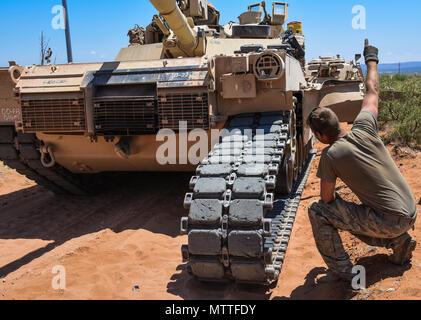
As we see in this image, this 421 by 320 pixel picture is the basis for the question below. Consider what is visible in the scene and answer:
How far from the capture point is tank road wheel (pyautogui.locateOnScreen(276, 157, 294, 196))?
18.2 feet

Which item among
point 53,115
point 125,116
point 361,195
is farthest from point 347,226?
point 53,115

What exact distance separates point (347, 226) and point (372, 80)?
1200mm

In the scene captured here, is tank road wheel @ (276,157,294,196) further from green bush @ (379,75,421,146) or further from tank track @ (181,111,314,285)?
green bush @ (379,75,421,146)

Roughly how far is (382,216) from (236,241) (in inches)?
43.7

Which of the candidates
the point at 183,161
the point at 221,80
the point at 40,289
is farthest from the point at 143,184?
the point at 40,289

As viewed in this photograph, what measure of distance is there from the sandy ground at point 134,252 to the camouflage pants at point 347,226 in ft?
0.79

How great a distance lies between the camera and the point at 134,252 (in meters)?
5.18

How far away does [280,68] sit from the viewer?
5012 mm

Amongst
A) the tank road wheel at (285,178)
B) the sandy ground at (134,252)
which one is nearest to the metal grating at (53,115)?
the sandy ground at (134,252)

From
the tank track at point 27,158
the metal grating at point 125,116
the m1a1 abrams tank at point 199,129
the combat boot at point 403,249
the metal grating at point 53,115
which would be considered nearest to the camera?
A: the combat boot at point 403,249

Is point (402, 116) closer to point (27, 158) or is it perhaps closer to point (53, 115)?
point (53, 115)

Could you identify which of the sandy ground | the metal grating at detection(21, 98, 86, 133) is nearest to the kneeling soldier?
the sandy ground

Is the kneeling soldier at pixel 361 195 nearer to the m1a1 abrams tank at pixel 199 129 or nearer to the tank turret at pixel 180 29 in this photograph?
the m1a1 abrams tank at pixel 199 129

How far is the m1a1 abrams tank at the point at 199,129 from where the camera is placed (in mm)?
3822
